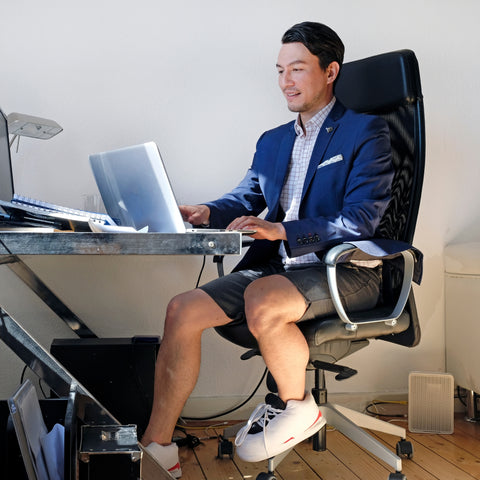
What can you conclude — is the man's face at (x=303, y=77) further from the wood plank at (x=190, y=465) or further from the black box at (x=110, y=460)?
the black box at (x=110, y=460)

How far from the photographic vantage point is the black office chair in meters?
1.99

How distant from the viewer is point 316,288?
6.64 ft

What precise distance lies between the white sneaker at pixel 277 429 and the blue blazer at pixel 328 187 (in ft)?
1.48

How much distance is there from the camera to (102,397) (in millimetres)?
2443

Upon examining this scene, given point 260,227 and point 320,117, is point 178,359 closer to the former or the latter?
point 260,227

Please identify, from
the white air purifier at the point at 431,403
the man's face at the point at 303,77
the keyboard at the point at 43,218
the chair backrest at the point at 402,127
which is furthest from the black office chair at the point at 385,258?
the keyboard at the point at 43,218

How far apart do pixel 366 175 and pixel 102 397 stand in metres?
1.20

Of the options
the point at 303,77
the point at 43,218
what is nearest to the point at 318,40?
the point at 303,77

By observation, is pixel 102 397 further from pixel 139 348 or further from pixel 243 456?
pixel 243 456

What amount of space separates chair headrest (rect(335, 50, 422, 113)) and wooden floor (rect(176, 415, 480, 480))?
1.19 metres

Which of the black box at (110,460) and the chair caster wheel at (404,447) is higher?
the black box at (110,460)

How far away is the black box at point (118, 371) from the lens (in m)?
2.44

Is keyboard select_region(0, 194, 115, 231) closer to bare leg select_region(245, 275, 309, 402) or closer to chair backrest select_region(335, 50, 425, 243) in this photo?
bare leg select_region(245, 275, 309, 402)

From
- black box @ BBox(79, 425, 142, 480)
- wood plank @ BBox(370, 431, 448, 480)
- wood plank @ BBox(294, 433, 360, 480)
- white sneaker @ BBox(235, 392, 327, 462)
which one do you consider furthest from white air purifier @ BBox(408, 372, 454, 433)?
black box @ BBox(79, 425, 142, 480)
